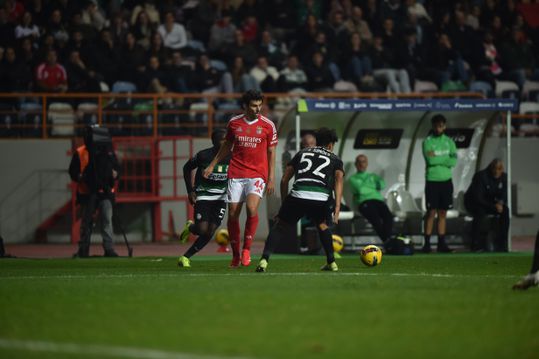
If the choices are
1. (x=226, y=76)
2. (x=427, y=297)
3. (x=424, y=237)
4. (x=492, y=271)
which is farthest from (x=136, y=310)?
(x=226, y=76)

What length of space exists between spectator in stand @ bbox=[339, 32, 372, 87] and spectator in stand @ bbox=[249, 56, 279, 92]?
1.63m

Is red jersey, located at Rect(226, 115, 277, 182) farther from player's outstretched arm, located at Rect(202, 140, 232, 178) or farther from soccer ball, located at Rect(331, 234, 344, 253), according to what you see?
soccer ball, located at Rect(331, 234, 344, 253)

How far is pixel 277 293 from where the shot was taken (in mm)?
11055

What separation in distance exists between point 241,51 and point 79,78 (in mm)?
3992

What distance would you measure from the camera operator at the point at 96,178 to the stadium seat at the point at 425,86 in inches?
388

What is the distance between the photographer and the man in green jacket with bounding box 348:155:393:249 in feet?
66.9

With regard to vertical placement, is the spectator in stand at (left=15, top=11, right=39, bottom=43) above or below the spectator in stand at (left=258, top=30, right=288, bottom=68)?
above

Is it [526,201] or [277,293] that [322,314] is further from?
[526,201]

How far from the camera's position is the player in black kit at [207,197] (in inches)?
622

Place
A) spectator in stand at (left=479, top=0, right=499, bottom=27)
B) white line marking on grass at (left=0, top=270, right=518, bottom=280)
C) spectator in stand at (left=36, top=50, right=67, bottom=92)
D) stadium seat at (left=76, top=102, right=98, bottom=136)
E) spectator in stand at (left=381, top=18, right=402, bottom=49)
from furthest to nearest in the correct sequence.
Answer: spectator in stand at (left=479, top=0, right=499, bottom=27) < spectator in stand at (left=381, top=18, right=402, bottom=49) < spectator in stand at (left=36, top=50, right=67, bottom=92) < stadium seat at (left=76, top=102, right=98, bottom=136) < white line marking on grass at (left=0, top=270, right=518, bottom=280)

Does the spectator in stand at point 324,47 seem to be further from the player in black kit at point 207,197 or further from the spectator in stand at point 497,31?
the player in black kit at point 207,197

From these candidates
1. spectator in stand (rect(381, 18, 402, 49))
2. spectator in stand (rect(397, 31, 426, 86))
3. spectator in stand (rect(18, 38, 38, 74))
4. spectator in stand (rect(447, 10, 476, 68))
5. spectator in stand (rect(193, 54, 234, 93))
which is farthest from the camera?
spectator in stand (rect(447, 10, 476, 68))

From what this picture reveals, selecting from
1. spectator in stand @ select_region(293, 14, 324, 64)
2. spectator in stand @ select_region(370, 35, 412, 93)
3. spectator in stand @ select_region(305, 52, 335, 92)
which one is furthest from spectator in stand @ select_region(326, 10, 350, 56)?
spectator in stand @ select_region(305, 52, 335, 92)

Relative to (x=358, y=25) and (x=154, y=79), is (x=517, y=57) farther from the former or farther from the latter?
(x=154, y=79)
